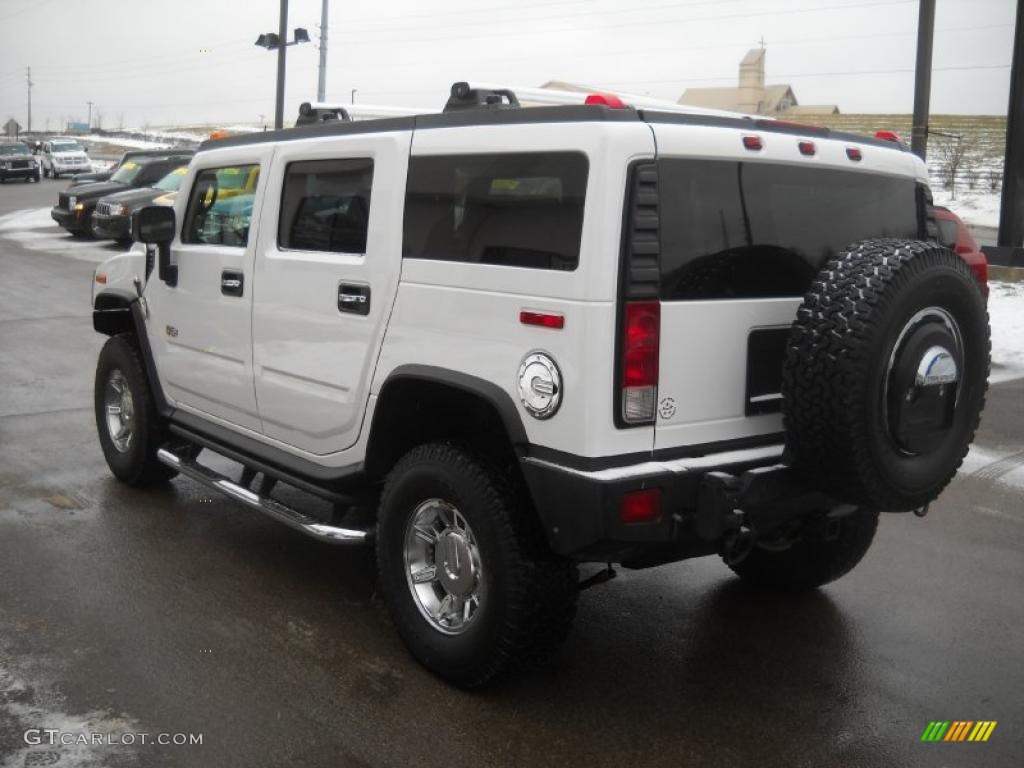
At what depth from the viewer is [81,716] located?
369 cm

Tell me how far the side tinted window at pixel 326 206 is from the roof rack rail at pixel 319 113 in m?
0.54

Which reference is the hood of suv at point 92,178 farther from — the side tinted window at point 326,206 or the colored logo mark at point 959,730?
the colored logo mark at point 959,730

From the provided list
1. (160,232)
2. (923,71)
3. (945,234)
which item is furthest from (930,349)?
(923,71)

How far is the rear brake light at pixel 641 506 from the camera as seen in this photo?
3.42 meters

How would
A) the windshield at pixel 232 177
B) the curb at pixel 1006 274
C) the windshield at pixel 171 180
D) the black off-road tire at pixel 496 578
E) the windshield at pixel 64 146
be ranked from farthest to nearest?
the windshield at pixel 64 146
the windshield at pixel 171 180
the curb at pixel 1006 274
the windshield at pixel 232 177
the black off-road tire at pixel 496 578

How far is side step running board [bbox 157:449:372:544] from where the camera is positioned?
175 inches

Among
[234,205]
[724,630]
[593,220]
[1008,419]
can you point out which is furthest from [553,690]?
[1008,419]

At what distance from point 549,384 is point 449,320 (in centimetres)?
56

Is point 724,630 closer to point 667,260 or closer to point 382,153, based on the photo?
point 667,260

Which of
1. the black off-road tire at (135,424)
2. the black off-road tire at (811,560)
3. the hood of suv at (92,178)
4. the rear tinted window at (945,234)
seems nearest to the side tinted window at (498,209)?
the black off-road tire at (811,560)

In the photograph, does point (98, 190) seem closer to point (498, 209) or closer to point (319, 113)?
point (319, 113)

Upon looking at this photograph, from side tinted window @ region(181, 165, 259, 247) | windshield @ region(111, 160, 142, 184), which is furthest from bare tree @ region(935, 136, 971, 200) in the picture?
side tinted window @ region(181, 165, 259, 247)

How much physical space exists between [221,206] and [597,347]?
271cm

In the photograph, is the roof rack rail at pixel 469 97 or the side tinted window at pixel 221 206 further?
the side tinted window at pixel 221 206
